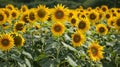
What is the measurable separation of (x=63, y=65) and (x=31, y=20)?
34.6 inches

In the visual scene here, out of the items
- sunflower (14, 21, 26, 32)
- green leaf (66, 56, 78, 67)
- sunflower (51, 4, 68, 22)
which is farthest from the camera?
sunflower (14, 21, 26, 32)

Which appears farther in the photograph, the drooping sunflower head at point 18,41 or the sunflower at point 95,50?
the sunflower at point 95,50

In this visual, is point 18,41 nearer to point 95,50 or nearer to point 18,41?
point 18,41

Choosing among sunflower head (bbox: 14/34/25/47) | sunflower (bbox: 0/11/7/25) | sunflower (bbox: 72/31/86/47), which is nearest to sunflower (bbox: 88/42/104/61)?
sunflower (bbox: 72/31/86/47)

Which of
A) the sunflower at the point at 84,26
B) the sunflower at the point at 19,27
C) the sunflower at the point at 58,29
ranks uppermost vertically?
the sunflower at the point at 19,27

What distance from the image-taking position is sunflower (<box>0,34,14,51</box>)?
4.33 m

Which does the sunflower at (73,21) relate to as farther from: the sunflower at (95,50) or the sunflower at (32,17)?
the sunflower at (95,50)

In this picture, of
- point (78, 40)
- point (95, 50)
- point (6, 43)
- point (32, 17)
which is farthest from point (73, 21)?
point (6, 43)

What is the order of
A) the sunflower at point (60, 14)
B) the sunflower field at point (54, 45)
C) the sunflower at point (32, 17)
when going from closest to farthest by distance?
1. the sunflower field at point (54, 45)
2. the sunflower at point (60, 14)
3. the sunflower at point (32, 17)

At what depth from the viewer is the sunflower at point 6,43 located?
433 centimetres

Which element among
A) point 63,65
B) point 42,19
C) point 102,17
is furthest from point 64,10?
point 102,17

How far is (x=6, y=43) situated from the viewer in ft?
14.3

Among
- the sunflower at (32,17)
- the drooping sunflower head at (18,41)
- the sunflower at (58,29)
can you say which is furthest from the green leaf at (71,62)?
the sunflower at (32,17)

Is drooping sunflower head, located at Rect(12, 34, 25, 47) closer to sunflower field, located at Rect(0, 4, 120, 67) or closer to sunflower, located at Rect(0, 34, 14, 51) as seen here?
sunflower field, located at Rect(0, 4, 120, 67)
